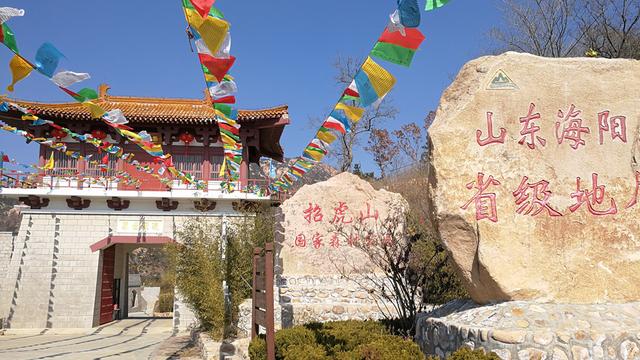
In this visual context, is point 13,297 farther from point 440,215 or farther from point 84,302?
point 440,215

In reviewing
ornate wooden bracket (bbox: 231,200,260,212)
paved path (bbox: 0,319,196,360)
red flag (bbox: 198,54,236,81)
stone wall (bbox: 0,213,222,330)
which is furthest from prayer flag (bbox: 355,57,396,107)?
stone wall (bbox: 0,213,222,330)

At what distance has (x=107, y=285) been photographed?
1566 cm

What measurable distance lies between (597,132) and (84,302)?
14.2 m

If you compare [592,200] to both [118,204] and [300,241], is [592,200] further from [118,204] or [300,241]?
[118,204]

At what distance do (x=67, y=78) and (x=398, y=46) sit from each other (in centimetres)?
276

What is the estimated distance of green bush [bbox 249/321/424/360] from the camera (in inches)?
158

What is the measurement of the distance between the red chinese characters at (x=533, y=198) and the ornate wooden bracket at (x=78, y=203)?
13.6m

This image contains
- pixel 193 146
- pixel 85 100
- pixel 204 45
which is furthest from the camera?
pixel 193 146

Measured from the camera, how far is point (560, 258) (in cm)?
414

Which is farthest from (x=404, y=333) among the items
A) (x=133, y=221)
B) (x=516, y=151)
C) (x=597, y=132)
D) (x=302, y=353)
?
(x=133, y=221)

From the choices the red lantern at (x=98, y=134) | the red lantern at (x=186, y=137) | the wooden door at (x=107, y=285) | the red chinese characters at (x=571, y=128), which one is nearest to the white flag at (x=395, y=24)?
the red chinese characters at (x=571, y=128)

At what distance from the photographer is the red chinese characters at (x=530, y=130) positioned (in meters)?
4.36

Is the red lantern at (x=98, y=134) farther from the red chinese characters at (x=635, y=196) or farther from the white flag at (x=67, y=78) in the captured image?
the red chinese characters at (x=635, y=196)

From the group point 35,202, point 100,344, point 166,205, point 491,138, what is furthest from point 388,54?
point 35,202
